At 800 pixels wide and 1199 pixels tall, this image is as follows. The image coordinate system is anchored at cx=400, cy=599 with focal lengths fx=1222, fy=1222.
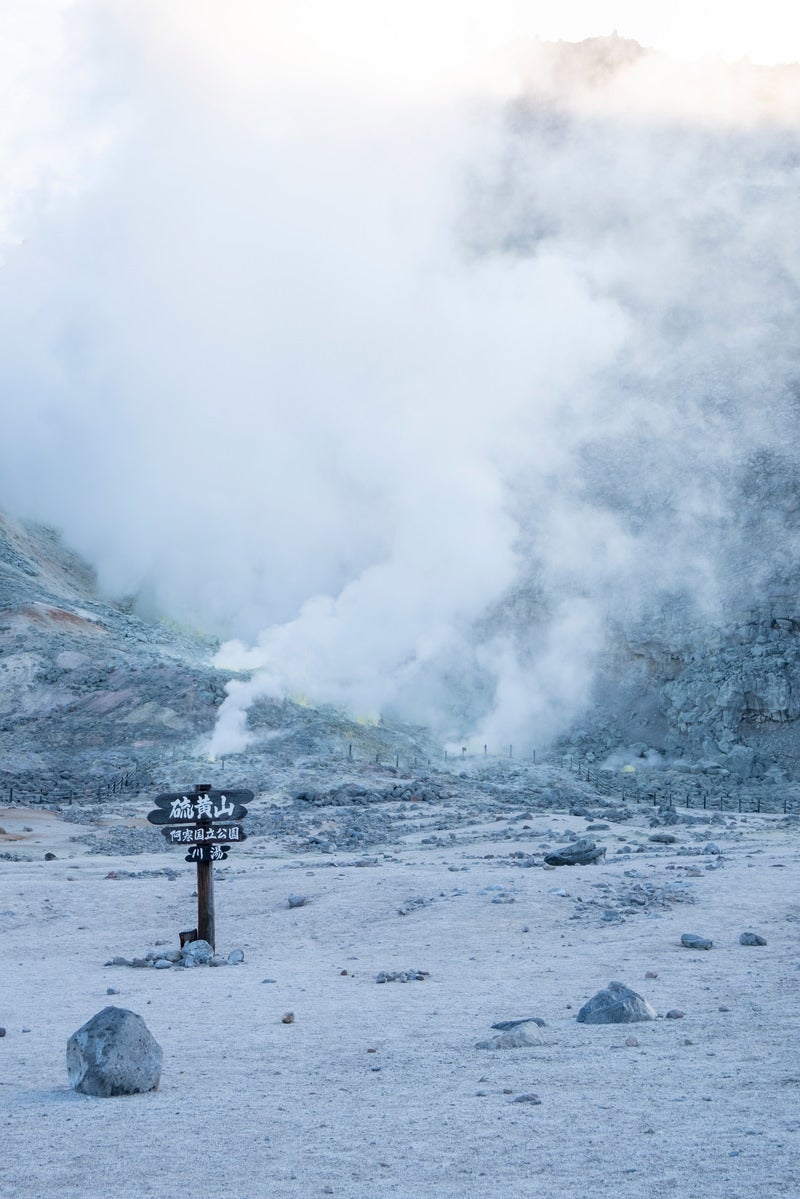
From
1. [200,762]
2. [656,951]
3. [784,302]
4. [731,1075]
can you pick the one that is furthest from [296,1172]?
[784,302]

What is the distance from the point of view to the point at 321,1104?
21.9 feet

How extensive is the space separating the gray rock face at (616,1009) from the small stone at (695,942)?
3062mm

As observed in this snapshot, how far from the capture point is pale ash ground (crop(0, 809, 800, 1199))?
5.45 meters

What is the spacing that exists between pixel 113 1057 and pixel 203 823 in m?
7.51

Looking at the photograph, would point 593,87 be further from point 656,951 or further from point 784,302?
point 656,951

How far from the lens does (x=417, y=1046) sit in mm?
8266

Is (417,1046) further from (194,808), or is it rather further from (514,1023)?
(194,808)

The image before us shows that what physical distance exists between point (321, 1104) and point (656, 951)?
19.6 ft

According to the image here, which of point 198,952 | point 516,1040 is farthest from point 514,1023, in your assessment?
point 198,952

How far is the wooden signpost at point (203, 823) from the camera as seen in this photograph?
14273mm

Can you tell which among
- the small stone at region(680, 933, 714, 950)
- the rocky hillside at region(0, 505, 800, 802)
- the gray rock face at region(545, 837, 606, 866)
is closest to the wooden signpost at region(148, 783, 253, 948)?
the small stone at region(680, 933, 714, 950)

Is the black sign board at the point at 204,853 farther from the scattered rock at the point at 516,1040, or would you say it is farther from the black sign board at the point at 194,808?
the scattered rock at the point at 516,1040

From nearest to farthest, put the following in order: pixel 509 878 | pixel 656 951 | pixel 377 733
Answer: pixel 656 951 → pixel 509 878 → pixel 377 733

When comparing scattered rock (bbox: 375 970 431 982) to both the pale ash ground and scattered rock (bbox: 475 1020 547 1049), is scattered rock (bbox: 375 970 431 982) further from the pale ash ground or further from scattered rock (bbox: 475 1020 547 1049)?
scattered rock (bbox: 475 1020 547 1049)
